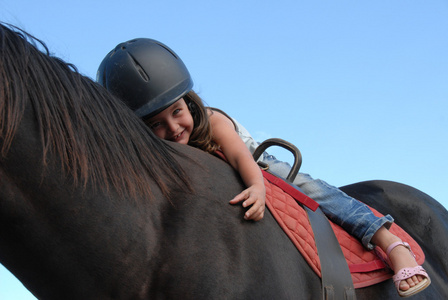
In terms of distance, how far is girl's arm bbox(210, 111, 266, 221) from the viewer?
211cm

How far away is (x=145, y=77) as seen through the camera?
8.24 feet

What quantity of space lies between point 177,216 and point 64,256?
425 millimetres

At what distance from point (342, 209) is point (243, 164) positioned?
30.9 inches

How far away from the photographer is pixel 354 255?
264cm

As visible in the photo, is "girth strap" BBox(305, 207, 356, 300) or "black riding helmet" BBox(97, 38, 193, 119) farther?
"black riding helmet" BBox(97, 38, 193, 119)

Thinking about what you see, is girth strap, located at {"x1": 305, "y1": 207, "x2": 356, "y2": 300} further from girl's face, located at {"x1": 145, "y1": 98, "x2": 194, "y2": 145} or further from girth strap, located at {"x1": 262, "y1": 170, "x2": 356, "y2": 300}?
girl's face, located at {"x1": 145, "y1": 98, "x2": 194, "y2": 145}

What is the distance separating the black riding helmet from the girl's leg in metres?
1.26

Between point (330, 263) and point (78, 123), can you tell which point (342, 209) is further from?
point (78, 123)

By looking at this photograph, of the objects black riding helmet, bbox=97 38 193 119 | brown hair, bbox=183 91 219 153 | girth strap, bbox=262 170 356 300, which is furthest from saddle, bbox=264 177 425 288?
black riding helmet, bbox=97 38 193 119

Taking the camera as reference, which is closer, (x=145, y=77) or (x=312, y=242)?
(x=312, y=242)

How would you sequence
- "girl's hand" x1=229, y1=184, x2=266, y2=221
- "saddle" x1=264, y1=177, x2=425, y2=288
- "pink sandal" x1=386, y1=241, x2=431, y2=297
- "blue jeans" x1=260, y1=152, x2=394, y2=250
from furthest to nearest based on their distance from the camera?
"blue jeans" x1=260, y1=152, x2=394, y2=250, "pink sandal" x1=386, y1=241, x2=431, y2=297, "saddle" x1=264, y1=177, x2=425, y2=288, "girl's hand" x1=229, y1=184, x2=266, y2=221

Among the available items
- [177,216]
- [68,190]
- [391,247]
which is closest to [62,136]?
[68,190]

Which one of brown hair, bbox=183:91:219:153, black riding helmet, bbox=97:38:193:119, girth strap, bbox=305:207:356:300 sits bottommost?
girth strap, bbox=305:207:356:300

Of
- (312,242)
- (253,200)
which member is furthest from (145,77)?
(312,242)
